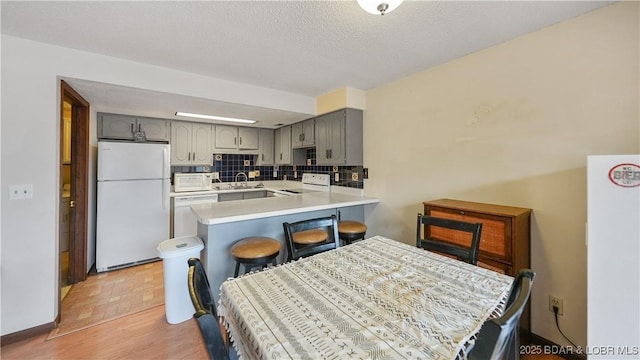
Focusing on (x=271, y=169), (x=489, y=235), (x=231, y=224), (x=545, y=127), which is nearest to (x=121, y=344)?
(x=231, y=224)

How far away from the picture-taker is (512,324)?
0.61m

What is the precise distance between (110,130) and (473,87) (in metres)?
4.38

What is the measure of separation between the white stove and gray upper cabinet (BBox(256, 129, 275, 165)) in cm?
89

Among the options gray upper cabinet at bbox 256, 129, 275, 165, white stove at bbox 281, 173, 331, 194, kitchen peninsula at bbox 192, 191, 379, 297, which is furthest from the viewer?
gray upper cabinet at bbox 256, 129, 275, 165

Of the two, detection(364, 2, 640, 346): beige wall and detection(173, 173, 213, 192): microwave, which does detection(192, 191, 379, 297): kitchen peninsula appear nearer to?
detection(364, 2, 640, 346): beige wall

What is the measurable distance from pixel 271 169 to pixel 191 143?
162 cm

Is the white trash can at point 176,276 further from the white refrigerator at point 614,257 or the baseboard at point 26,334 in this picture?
the white refrigerator at point 614,257

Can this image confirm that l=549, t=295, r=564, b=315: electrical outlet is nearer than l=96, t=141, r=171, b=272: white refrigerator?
Yes

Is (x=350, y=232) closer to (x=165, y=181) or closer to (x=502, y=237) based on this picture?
(x=502, y=237)

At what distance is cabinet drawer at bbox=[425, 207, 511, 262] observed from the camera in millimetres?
1672

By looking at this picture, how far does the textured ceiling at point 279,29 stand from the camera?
59.6 inches

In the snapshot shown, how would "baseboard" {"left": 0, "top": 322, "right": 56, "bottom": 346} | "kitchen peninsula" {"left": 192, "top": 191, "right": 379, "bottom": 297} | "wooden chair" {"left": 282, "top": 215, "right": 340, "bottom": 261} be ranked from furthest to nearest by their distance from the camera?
1. "kitchen peninsula" {"left": 192, "top": 191, "right": 379, "bottom": 297}
2. "baseboard" {"left": 0, "top": 322, "right": 56, "bottom": 346}
3. "wooden chair" {"left": 282, "top": 215, "right": 340, "bottom": 261}

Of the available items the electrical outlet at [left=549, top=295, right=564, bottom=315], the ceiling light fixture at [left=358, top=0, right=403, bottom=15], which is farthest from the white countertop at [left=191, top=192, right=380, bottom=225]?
the electrical outlet at [left=549, top=295, right=564, bottom=315]

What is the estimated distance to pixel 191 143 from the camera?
12.9 ft
